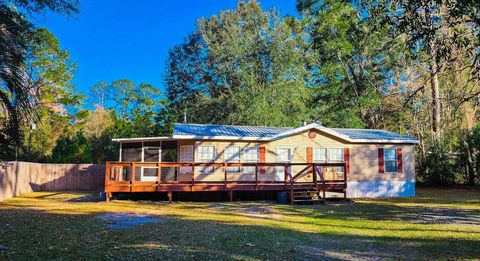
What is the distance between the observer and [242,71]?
27.0 m

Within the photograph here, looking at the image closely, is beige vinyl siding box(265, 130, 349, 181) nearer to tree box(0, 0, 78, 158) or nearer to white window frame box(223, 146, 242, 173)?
white window frame box(223, 146, 242, 173)

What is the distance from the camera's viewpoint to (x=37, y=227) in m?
8.48

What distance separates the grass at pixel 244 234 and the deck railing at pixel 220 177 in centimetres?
203

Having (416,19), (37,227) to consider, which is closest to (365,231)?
(416,19)

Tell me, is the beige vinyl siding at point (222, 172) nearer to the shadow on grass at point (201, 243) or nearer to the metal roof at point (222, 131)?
the metal roof at point (222, 131)

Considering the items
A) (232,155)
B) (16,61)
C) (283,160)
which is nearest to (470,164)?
(283,160)

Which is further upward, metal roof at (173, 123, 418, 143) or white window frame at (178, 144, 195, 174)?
metal roof at (173, 123, 418, 143)

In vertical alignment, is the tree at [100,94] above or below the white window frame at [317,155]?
above

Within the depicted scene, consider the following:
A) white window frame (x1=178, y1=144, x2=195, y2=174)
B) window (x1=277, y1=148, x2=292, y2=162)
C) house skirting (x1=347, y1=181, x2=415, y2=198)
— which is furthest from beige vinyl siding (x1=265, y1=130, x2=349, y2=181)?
white window frame (x1=178, y1=144, x2=195, y2=174)

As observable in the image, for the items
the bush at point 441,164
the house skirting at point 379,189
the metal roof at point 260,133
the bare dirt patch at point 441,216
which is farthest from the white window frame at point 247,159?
the bush at point 441,164

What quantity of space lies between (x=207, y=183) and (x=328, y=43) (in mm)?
17063

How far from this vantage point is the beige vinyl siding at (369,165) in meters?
18.7

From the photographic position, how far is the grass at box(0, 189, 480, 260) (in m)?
6.29

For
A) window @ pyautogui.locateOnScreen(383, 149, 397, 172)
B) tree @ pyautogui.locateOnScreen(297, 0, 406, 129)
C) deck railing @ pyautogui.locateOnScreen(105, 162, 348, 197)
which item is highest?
tree @ pyautogui.locateOnScreen(297, 0, 406, 129)
